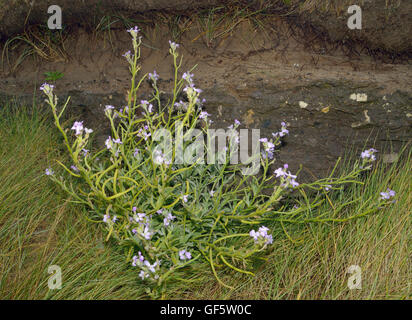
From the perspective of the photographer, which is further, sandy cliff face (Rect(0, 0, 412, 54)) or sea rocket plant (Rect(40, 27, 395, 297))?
sandy cliff face (Rect(0, 0, 412, 54))

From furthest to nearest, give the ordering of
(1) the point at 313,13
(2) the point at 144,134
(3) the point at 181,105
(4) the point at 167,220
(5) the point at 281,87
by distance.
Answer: (1) the point at 313,13 < (5) the point at 281,87 < (3) the point at 181,105 < (2) the point at 144,134 < (4) the point at 167,220

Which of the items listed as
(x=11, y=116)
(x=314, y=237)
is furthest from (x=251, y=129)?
(x=11, y=116)

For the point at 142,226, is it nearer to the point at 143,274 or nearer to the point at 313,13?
the point at 143,274

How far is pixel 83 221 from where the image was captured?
274 centimetres

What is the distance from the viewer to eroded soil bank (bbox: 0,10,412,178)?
10.1 feet

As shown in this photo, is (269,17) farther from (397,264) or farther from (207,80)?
(397,264)

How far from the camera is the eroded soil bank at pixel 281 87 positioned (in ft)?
10.1

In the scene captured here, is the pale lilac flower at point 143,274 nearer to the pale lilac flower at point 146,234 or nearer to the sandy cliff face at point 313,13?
the pale lilac flower at point 146,234

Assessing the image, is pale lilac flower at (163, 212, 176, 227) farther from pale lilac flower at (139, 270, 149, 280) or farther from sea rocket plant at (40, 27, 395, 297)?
pale lilac flower at (139, 270, 149, 280)

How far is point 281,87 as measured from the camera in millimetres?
3092

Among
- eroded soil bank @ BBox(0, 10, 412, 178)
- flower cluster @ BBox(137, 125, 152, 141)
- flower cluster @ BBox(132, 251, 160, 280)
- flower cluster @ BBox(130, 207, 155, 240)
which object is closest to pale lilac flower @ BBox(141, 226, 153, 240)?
flower cluster @ BBox(130, 207, 155, 240)

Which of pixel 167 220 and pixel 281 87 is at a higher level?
pixel 281 87

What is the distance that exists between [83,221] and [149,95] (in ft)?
3.67

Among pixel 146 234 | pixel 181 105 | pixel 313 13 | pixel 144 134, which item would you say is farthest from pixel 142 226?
pixel 313 13
